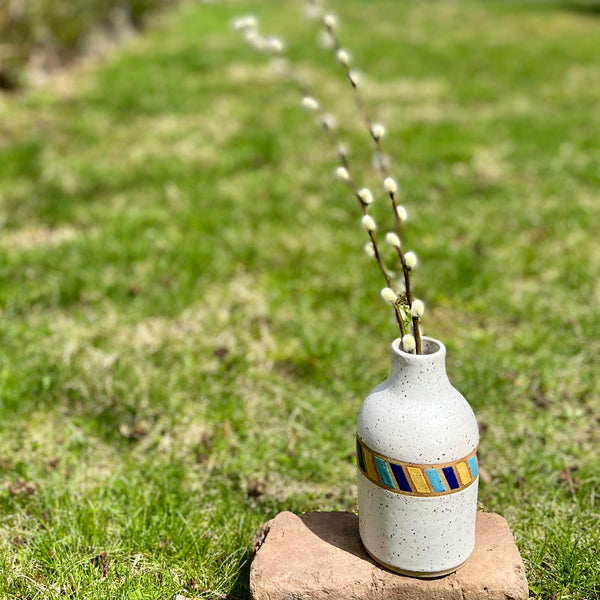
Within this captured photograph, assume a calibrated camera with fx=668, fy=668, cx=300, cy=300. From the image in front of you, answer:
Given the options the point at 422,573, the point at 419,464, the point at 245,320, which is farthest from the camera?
the point at 245,320

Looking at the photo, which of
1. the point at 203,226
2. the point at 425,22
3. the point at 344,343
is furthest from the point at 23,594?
the point at 425,22

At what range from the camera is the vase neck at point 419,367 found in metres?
2.19

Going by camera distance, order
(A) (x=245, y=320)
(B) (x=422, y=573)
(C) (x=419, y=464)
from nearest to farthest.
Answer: (C) (x=419, y=464), (B) (x=422, y=573), (A) (x=245, y=320)

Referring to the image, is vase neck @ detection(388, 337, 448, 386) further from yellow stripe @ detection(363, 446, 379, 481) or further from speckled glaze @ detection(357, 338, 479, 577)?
yellow stripe @ detection(363, 446, 379, 481)

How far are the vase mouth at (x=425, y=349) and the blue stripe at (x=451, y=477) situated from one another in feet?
1.22

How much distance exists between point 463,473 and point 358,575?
0.53m

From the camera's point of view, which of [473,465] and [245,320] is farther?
[245,320]

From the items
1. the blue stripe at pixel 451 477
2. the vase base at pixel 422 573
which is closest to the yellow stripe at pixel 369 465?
the blue stripe at pixel 451 477

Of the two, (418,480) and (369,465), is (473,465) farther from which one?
(369,465)

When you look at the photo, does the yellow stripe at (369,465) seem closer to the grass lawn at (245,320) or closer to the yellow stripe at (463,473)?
the yellow stripe at (463,473)

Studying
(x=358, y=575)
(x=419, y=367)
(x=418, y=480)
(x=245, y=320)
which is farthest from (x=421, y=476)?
(x=245, y=320)

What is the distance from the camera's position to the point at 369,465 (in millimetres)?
2268

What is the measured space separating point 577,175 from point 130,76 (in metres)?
7.18

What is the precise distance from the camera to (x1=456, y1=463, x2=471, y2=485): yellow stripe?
7.25 ft
